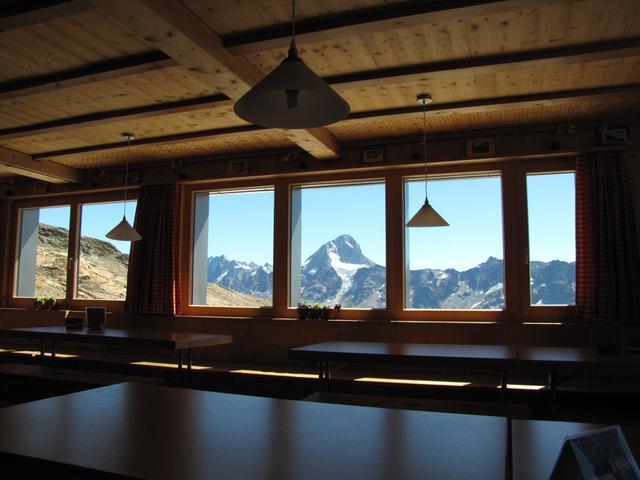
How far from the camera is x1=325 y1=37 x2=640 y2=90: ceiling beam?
3.52 meters

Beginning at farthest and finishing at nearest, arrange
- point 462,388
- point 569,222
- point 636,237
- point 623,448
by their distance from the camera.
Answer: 1. point 569,222
2. point 636,237
3. point 462,388
4. point 623,448

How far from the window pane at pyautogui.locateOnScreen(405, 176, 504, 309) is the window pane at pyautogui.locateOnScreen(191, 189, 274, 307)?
1.67 m

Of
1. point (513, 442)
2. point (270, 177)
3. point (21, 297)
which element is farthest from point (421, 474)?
point (21, 297)

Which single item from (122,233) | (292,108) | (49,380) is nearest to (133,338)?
(49,380)

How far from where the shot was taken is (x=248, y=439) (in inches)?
52.5

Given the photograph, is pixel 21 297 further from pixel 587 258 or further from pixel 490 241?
pixel 587 258

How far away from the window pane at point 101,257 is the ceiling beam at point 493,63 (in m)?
4.28

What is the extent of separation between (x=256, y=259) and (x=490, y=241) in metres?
2.66

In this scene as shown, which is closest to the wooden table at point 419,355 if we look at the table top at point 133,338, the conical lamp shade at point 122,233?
the table top at point 133,338

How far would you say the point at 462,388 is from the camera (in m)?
4.33

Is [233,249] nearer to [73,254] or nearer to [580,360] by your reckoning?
[73,254]

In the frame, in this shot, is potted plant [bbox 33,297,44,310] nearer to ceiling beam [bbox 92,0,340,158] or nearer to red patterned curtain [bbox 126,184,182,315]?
red patterned curtain [bbox 126,184,182,315]

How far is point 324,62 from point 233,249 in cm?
318

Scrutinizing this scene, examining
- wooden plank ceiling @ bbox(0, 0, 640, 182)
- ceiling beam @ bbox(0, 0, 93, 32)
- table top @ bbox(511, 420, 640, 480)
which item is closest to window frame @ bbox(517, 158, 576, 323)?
wooden plank ceiling @ bbox(0, 0, 640, 182)
